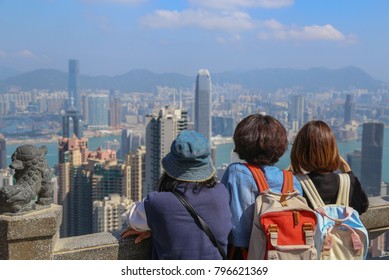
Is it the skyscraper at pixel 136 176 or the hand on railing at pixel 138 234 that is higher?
the hand on railing at pixel 138 234

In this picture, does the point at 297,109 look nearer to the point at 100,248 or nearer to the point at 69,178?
the point at 69,178

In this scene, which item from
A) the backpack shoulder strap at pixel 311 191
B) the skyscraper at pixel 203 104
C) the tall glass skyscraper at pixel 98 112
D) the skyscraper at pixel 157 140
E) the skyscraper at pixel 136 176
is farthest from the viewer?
the tall glass skyscraper at pixel 98 112

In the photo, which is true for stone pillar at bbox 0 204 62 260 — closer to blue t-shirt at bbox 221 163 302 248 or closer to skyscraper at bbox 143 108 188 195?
blue t-shirt at bbox 221 163 302 248

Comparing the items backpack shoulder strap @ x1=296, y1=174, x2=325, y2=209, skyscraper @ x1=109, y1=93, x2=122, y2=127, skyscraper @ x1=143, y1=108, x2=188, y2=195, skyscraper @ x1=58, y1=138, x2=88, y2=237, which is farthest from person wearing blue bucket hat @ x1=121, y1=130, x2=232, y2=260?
skyscraper @ x1=109, y1=93, x2=122, y2=127

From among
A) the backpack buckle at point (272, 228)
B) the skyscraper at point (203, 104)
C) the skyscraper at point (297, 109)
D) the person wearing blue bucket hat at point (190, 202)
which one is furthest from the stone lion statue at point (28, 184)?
the skyscraper at point (297, 109)

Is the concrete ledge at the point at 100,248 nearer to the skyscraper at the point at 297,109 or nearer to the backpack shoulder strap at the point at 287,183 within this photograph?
the backpack shoulder strap at the point at 287,183

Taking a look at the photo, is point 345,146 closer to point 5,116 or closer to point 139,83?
point 5,116

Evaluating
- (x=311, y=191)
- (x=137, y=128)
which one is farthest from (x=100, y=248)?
(x=137, y=128)

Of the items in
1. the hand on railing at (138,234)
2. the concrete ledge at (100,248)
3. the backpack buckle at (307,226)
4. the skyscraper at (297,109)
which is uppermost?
the backpack buckle at (307,226)
